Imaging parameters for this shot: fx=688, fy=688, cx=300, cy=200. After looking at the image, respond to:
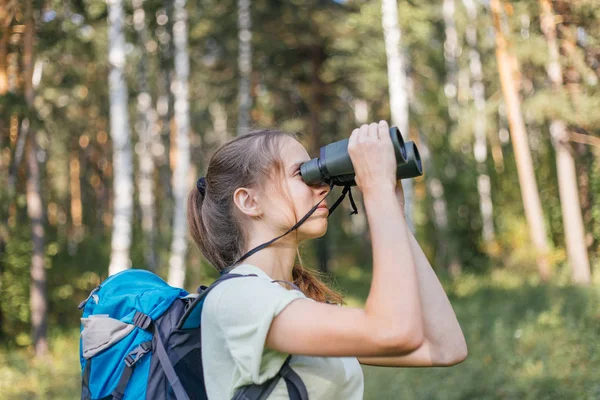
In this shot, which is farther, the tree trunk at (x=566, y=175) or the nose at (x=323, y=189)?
the tree trunk at (x=566, y=175)

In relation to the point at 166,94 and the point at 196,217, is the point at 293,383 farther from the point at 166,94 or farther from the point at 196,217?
the point at 166,94

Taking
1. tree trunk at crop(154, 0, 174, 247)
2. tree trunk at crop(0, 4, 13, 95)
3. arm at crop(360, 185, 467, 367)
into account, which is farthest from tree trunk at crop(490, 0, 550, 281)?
arm at crop(360, 185, 467, 367)

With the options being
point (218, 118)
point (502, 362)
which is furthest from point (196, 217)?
point (218, 118)

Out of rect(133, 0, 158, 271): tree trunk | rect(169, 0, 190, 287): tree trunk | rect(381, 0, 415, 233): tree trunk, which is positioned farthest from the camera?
rect(133, 0, 158, 271): tree trunk

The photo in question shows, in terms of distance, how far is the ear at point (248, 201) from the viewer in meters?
1.91

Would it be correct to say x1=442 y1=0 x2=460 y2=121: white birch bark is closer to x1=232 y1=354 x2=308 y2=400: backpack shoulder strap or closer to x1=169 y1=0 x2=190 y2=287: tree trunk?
x1=169 y1=0 x2=190 y2=287: tree trunk

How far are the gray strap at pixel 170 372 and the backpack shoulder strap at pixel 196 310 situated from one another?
73 mm

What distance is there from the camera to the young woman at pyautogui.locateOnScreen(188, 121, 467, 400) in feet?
4.92

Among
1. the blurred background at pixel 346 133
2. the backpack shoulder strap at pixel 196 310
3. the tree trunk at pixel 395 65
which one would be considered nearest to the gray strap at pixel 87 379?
the backpack shoulder strap at pixel 196 310

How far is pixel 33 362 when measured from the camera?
11.3m

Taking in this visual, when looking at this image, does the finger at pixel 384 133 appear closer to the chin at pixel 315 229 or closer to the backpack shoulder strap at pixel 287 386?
the chin at pixel 315 229

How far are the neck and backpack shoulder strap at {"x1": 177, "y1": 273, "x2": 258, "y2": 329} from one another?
161mm

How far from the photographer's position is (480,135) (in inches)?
851

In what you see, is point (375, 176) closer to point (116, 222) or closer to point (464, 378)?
point (464, 378)
